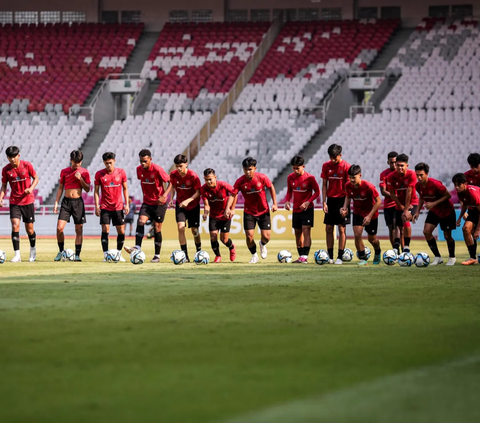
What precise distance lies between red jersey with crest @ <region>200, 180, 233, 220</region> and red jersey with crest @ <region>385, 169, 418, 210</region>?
2.95m

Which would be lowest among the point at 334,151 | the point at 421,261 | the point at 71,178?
the point at 421,261

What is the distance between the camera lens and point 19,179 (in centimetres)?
1681

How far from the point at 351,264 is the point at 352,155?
21.0 meters

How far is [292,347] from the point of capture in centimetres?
666

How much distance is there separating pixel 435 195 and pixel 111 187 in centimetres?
587

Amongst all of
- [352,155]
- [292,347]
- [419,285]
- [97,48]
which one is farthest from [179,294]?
[97,48]

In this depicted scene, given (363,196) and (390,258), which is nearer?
(390,258)

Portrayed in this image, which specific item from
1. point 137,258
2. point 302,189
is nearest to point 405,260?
point 302,189

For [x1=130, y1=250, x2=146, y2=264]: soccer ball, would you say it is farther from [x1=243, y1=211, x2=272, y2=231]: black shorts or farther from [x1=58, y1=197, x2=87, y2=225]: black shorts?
[x1=243, y1=211, x2=272, y2=231]: black shorts

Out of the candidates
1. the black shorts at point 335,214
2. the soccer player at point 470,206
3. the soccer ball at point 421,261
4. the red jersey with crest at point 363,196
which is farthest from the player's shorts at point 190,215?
the soccer player at point 470,206

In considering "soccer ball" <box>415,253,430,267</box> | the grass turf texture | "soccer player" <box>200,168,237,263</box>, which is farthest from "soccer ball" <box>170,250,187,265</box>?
"soccer ball" <box>415,253,430,267</box>

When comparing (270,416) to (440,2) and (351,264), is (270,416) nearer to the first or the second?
(351,264)

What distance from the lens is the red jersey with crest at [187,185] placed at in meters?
16.8

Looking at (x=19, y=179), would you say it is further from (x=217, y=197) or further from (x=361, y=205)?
(x=361, y=205)
